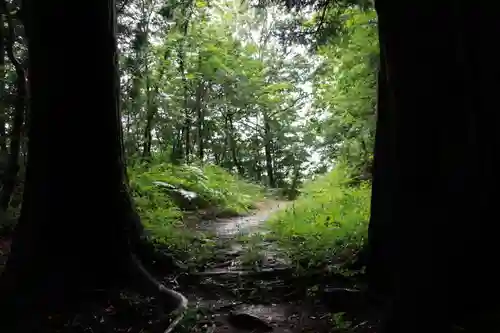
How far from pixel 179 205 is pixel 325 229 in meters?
4.82

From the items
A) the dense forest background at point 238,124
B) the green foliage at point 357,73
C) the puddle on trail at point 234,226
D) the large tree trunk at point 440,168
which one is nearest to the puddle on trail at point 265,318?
the dense forest background at point 238,124

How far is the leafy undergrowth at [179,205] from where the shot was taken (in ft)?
23.7

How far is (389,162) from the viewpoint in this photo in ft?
16.8

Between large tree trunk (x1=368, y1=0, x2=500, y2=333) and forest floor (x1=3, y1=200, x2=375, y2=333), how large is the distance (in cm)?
101

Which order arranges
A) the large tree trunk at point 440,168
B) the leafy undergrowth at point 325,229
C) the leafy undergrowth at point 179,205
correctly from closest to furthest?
the large tree trunk at point 440,168
the leafy undergrowth at point 325,229
the leafy undergrowth at point 179,205

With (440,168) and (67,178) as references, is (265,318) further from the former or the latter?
(67,178)

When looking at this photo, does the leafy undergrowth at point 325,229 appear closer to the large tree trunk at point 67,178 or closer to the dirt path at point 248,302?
the dirt path at point 248,302

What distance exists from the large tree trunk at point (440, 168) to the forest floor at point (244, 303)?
101 centimetres

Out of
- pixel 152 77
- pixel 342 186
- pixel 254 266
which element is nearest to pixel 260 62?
pixel 152 77

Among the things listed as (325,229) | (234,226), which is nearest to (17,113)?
(234,226)

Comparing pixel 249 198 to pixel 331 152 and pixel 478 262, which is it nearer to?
pixel 331 152

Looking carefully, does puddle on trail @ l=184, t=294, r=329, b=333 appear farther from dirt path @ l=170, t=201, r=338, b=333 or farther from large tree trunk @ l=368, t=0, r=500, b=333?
large tree trunk @ l=368, t=0, r=500, b=333

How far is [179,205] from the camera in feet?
36.8

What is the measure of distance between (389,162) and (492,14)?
1.91 metres
